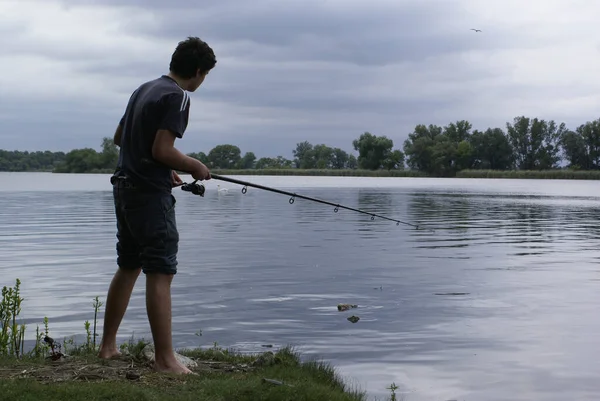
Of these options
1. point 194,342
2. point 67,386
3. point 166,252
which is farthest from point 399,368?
point 67,386

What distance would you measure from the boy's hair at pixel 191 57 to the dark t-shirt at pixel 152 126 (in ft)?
0.40

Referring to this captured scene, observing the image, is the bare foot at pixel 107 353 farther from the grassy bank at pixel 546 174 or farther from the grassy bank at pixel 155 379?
the grassy bank at pixel 546 174

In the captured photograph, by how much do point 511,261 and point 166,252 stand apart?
1278 centimetres

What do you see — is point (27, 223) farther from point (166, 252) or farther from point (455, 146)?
point (455, 146)

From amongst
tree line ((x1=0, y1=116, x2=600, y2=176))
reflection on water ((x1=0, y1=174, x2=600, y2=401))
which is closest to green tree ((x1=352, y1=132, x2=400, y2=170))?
tree line ((x1=0, y1=116, x2=600, y2=176))

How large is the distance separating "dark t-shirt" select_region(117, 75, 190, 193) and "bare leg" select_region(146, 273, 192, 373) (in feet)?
2.28

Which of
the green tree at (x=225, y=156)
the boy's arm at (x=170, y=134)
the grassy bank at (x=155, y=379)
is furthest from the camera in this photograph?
the green tree at (x=225, y=156)

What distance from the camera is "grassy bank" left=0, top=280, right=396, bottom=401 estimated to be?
205 inches

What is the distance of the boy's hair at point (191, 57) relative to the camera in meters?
6.03

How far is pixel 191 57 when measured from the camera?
603 cm

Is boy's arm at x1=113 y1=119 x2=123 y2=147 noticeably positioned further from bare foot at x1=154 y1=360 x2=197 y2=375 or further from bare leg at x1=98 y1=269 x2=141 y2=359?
bare foot at x1=154 y1=360 x2=197 y2=375

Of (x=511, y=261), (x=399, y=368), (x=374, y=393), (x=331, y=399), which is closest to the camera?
(x=331, y=399)

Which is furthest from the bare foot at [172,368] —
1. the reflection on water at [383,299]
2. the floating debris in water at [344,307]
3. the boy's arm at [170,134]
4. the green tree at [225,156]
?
the green tree at [225,156]

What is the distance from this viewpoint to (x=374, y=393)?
24.8 feet
